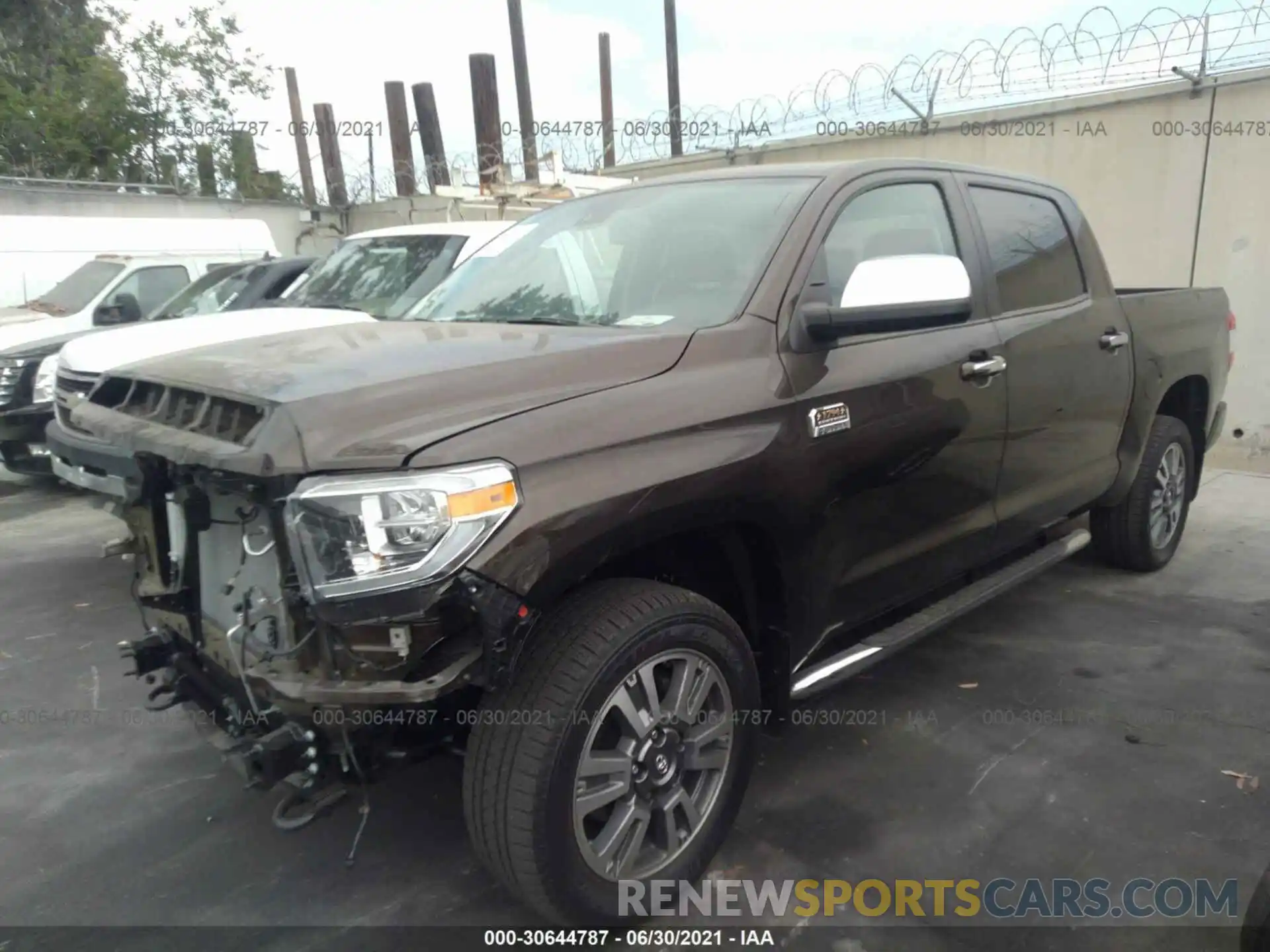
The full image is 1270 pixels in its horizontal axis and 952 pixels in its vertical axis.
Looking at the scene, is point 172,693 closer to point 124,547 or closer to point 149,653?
point 149,653

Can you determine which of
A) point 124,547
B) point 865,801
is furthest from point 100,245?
point 865,801

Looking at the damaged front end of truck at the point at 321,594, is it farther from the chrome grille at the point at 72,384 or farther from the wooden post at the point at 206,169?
the wooden post at the point at 206,169

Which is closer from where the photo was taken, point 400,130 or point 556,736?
point 556,736

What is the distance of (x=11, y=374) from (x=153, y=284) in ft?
8.89

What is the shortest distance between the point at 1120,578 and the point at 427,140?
12.9 meters

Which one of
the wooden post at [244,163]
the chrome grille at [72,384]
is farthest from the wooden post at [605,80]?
the chrome grille at [72,384]

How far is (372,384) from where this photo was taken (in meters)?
2.17

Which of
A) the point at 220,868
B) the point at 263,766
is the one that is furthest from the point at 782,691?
the point at 220,868

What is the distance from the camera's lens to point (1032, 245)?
12.5 ft

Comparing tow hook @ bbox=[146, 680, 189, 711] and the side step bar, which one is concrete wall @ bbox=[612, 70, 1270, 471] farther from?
tow hook @ bbox=[146, 680, 189, 711]

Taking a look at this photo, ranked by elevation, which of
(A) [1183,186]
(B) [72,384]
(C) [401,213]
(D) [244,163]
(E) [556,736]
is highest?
(D) [244,163]

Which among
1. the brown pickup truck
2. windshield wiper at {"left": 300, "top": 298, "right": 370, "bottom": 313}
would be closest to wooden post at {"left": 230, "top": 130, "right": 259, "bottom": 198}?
windshield wiper at {"left": 300, "top": 298, "right": 370, "bottom": 313}

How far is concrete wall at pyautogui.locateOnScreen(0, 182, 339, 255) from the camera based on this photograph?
42.3ft

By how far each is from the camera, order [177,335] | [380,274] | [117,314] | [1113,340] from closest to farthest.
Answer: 1. [1113,340]
2. [177,335]
3. [380,274]
4. [117,314]
